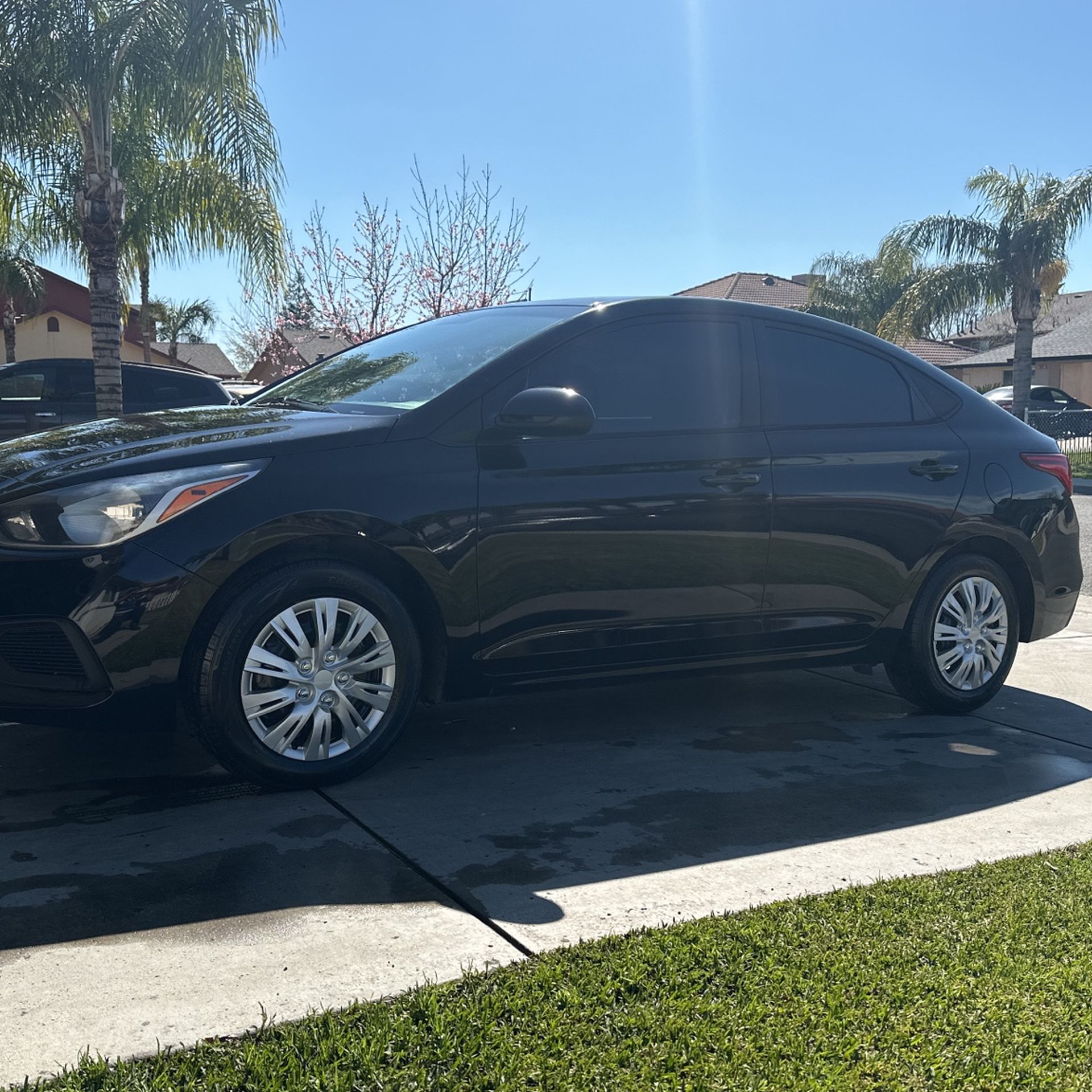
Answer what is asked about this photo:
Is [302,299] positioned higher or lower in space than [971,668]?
higher

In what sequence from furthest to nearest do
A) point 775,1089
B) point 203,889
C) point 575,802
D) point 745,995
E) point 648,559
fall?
point 648,559 → point 575,802 → point 203,889 → point 745,995 → point 775,1089

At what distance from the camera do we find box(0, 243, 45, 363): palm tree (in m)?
35.1

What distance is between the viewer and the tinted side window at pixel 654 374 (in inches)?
195

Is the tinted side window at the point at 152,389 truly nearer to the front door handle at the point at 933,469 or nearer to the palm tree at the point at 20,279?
the front door handle at the point at 933,469

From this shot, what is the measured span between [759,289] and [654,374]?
57.2 m

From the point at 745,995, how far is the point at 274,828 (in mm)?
1669

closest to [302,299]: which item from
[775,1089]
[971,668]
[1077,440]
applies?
[1077,440]

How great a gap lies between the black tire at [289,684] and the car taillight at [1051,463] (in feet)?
10.2

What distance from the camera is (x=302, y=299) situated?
4112 centimetres

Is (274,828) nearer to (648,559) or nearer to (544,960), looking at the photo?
(544,960)

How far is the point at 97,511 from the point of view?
160 inches

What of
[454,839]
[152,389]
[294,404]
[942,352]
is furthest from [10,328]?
[942,352]

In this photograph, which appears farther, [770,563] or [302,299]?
[302,299]

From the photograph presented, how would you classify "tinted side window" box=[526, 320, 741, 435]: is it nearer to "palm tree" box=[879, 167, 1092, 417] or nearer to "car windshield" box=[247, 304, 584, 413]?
"car windshield" box=[247, 304, 584, 413]
